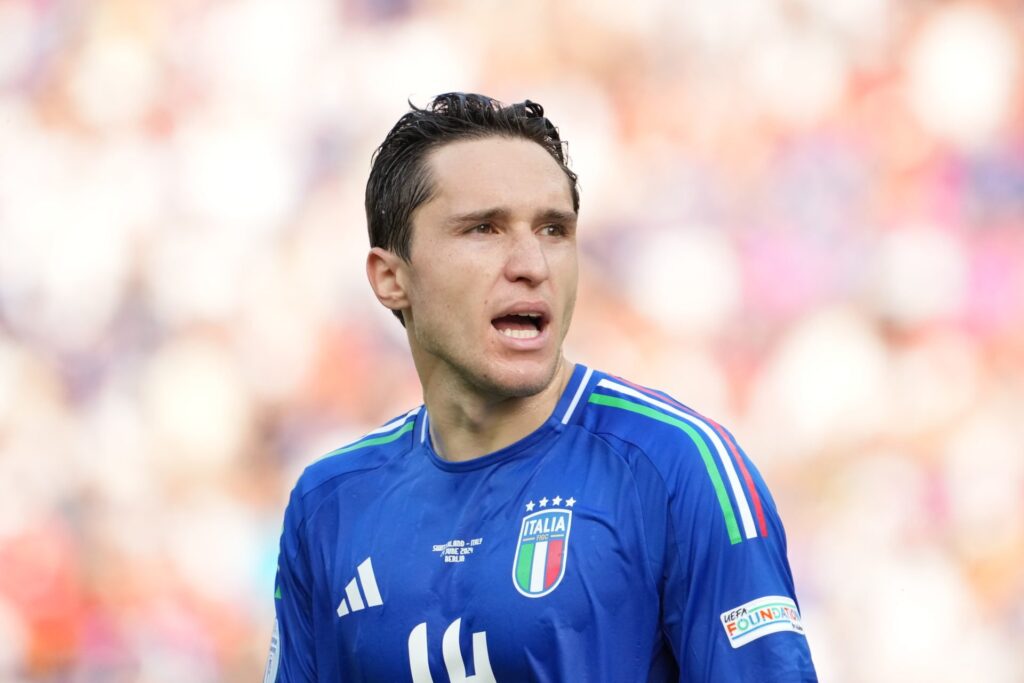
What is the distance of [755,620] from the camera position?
6.61 feet

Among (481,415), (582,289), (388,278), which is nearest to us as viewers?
(481,415)

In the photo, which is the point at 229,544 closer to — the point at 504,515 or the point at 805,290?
the point at 805,290

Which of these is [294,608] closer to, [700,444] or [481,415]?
[481,415]

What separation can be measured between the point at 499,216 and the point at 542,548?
591 millimetres

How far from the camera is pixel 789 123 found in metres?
5.61

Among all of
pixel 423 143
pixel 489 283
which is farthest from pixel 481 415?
pixel 423 143

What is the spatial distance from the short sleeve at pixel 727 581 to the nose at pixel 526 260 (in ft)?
1.37

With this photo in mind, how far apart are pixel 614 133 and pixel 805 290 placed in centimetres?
107

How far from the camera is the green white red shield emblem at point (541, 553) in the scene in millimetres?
2193

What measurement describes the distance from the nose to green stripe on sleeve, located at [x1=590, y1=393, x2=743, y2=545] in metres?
0.25

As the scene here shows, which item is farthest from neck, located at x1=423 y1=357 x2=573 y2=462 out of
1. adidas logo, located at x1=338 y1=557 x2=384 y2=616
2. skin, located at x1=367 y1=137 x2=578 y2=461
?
adidas logo, located at x1=338 y1=557 x2=384 y2=616

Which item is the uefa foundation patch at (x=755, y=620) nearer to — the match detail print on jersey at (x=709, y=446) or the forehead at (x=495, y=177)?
the match detail print on jersey at (x=709, y=446)

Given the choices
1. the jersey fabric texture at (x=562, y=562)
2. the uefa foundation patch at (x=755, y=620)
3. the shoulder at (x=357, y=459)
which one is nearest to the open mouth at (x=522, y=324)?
the jersey fabric texture at (x=562, y=562)

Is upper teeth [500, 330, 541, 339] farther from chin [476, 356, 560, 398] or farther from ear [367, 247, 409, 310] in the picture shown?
ear [367, 247, 409, 310]
